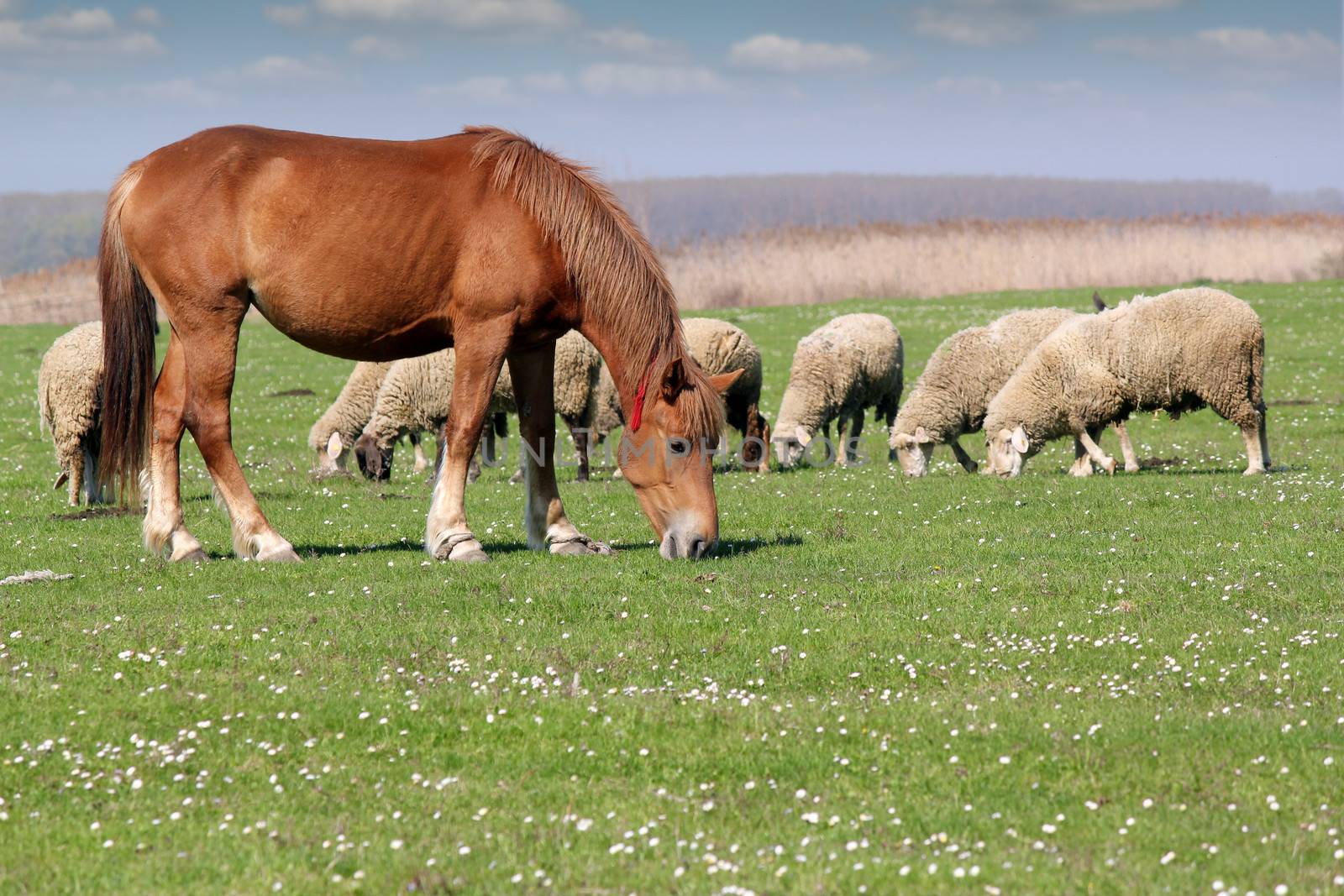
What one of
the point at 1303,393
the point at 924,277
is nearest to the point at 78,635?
the point at 1303,393

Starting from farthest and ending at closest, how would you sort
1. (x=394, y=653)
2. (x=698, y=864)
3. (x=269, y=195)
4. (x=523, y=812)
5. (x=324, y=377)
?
(x=324, y=377) < (x=269, y=195) < (x=394, y=653) < (x=523, y=812) < (x=698, y=864)

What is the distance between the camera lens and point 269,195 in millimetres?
9750

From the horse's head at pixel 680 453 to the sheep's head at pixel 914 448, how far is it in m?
8.85

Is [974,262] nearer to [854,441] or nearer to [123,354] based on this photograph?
[854,441]

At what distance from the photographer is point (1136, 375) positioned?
16.7 metres

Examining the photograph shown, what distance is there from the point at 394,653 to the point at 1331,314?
3423 centimetres

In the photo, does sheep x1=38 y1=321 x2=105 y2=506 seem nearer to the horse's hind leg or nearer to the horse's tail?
the horse's tail

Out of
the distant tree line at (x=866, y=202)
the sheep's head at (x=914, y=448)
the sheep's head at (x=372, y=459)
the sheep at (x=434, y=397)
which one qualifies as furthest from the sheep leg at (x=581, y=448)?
the distant tree line at (x=866, y=202)

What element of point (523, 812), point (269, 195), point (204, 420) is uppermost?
point (269, 195)

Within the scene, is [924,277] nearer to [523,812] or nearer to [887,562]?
[887,562]

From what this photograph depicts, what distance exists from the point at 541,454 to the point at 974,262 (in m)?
37.5

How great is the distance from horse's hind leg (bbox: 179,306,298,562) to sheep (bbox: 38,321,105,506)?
5346 mm

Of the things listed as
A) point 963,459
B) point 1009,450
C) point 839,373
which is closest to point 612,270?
point 1009,450

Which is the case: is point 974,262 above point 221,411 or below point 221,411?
above
